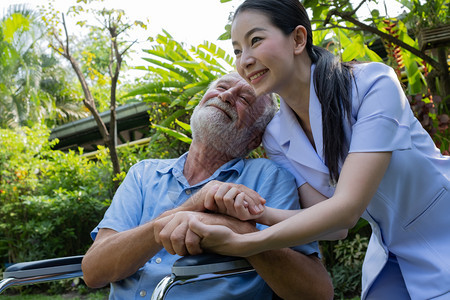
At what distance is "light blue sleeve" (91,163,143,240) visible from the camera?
1.97m

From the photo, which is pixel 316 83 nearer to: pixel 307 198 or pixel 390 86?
pixel 390 86

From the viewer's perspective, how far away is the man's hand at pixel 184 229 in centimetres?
141

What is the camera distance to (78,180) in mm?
6578

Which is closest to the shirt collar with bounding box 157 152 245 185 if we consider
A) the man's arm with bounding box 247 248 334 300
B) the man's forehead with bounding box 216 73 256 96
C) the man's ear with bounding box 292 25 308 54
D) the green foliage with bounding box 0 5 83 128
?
the man's forehead with bounding box 216 73 256 96

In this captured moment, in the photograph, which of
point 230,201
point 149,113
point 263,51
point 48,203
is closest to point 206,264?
point 230,201

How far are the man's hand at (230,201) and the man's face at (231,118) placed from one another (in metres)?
0.56

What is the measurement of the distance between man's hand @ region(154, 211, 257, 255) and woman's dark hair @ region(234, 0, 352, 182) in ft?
1.14

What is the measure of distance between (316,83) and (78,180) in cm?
555

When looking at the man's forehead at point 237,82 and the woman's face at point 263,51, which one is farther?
the man's forehead at point 237,82

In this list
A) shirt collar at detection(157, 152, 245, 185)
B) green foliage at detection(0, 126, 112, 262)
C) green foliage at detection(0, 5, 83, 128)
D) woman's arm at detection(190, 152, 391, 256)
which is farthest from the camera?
green foliage at detection(0, 5, 83, 128)

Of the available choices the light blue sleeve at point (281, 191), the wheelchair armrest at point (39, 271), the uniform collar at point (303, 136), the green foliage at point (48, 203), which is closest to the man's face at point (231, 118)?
the light blue sleeve at point (281, 191)

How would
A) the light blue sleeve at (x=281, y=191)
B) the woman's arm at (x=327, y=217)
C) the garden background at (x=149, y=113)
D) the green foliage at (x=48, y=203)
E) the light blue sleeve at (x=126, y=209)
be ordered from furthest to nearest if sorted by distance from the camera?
the green foliage at (x=48, y=203) < the garden background at (x=149, y=113) < the light blue sleeve at (x=126, y=209) < the light blue sleeve at (x=281, y=191) < the woman's arm at (x=327, y=217)

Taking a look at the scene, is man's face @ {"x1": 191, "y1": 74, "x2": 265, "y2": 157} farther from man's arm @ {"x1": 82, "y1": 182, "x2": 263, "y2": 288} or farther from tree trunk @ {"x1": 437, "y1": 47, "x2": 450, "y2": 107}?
tree trunk @ {"x1": 437, "y1": 47, "x2": 450, "y2": 107}

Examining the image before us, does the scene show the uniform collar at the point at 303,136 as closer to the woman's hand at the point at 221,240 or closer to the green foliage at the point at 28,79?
the woman's hand at the point at 221,240
